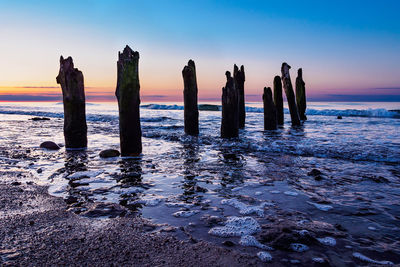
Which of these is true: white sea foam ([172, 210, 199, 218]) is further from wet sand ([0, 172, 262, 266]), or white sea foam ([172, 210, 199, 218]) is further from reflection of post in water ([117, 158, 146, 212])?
reflection of post in water ([117, 158, 146, 212])

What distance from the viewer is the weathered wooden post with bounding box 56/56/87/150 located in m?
7.95

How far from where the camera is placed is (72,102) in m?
8.05

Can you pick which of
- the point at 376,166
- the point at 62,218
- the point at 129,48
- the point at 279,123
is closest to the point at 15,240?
the point at 62,218

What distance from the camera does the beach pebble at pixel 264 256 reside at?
7.60 ft

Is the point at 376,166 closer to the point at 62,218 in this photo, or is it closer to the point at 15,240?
the point at 62,218

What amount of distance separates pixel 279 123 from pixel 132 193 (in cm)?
1531

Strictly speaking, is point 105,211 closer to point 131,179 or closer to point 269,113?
point 131,179

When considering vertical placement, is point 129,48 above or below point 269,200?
above

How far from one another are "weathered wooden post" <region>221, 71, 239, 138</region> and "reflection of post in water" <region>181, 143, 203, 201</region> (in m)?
2.63

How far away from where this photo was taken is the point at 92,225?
9.61ft

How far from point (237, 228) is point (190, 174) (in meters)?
2.61

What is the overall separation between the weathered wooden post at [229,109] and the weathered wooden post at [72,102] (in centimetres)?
530

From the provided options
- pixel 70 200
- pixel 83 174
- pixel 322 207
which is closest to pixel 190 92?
pixel 83 174

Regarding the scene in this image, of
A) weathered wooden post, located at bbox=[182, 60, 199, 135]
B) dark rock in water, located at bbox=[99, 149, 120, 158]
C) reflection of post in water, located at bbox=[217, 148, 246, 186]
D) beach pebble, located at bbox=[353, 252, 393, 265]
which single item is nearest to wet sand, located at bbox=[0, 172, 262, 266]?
beach pebble, located at bbox=[353, 252, 393, 265]
